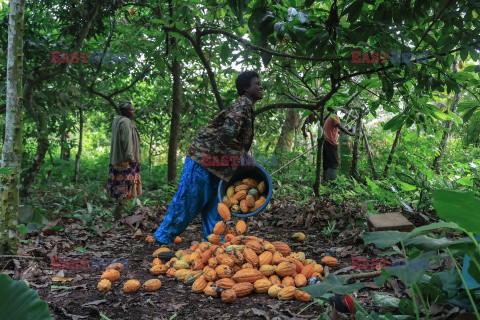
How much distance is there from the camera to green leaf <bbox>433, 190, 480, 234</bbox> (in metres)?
0.89

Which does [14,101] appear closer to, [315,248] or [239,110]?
[239,110]

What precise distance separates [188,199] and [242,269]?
96 cm

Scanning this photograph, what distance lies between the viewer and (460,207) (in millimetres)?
912

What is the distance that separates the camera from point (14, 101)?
2.11 m

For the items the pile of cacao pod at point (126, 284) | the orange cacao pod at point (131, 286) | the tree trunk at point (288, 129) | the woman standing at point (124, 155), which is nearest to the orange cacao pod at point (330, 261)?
the pile of cacao pod at point (126, 284)

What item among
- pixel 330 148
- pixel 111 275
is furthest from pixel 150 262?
pixel 330 148

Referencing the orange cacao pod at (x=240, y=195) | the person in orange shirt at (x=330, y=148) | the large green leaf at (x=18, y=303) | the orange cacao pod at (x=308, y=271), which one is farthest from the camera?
the person in orange shirt at (x=330, y=148)

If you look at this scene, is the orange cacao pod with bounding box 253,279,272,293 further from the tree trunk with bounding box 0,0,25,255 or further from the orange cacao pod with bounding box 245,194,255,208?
the tree trunk with bounding box 0,0,25,255

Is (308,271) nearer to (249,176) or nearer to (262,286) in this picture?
(262,286)

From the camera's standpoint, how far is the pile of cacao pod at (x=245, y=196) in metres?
2.72

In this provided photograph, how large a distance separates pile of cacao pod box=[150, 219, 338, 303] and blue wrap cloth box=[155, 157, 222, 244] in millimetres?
381

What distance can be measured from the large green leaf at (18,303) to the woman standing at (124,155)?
3387 mm

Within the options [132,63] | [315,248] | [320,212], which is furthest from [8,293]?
[132,63]

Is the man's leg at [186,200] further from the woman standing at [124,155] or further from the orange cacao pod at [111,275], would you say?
the woman standing at [124,155]
